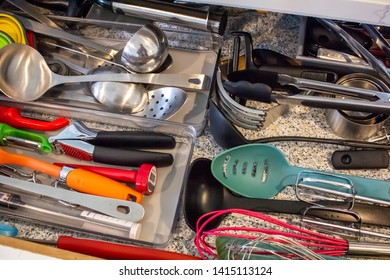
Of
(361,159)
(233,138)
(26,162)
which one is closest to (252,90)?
(233,138)

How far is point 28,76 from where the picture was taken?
2.30ft

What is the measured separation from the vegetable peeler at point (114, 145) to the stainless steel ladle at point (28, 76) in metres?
0.09

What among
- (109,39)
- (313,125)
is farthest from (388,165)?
(109,39)

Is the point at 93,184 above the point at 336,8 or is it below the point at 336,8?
below

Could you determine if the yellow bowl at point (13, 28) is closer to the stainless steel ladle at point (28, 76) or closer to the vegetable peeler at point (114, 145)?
the stainless steel ladle at point (28, 76)

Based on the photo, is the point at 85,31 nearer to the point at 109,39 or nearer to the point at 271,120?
the point at 109,39

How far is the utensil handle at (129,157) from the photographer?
63 centimetres

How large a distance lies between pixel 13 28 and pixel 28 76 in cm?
9

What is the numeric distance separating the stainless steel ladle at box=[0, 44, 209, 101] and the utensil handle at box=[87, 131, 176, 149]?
0.30 feet

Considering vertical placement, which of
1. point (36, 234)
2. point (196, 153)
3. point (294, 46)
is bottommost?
point (36, 234)

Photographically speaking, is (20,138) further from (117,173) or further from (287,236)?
(287,236)

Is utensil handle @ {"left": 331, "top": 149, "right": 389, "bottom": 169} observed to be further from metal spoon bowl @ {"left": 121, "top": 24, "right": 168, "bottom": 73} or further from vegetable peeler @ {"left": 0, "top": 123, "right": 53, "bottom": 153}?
vegetable peeler @ {"left": 0, "top": 123, "right": 53, "bottom": 153}
